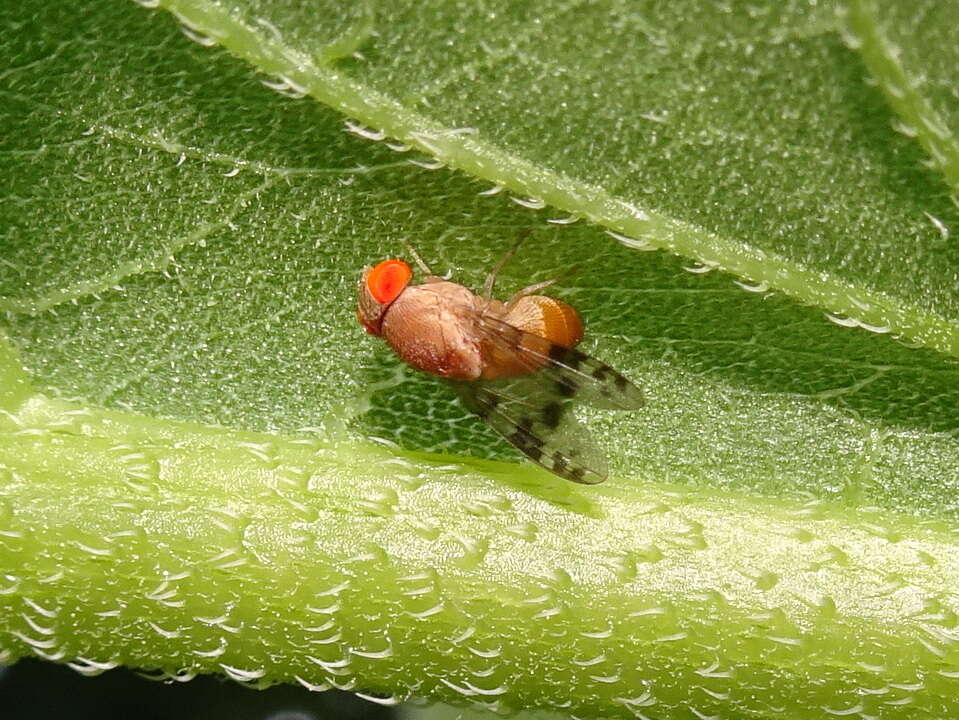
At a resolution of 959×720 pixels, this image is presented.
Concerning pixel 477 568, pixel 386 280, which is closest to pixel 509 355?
pixel 386 280

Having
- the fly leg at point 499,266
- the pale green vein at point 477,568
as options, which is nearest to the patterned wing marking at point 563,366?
the fly leg at point 499,266

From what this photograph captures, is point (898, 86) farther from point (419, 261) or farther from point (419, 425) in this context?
point (419, 425)

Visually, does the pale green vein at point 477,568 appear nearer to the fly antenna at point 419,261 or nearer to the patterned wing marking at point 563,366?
the patterned wing marking at point 563,366

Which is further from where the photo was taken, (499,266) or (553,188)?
(499,266)

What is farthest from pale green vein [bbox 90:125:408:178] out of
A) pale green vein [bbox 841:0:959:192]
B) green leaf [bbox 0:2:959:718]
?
pale green vein [bbox 841:0:959:192]

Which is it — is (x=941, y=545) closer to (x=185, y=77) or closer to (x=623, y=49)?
(x=623, y=49)

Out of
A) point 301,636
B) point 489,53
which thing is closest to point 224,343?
point 301,636

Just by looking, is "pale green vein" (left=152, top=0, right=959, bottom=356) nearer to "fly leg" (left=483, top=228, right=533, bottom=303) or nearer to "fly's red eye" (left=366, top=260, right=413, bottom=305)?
"fly leg" (left=483, top=228, right=533, bottom=303)
